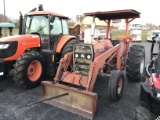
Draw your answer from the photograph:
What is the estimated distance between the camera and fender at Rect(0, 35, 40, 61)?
17.7 feet

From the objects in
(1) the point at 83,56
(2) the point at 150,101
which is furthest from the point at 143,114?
(1) the point at 83,56

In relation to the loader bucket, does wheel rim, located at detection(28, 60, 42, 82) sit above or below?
above

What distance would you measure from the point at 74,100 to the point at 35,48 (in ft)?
8.56

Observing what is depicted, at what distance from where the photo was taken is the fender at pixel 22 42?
17.7 ft

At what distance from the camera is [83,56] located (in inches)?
188

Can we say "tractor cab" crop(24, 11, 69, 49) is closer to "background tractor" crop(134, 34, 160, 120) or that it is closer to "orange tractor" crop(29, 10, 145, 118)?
"orange tractor" crop(29, 10, 145, 118)

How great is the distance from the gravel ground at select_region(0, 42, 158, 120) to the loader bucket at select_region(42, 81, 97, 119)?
0.11m

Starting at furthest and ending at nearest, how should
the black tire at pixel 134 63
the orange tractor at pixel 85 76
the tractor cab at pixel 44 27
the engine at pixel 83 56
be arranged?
1. the tractor cab at pixel 44 27
2. the black tire at pixel 134 63
3. the engine at pixel 83 56
4. the orange tractor at pixel 85 76

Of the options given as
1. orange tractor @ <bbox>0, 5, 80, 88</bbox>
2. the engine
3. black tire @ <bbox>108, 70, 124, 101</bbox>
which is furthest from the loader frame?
orange tractor @ <bbox>0, 5, 80, 88</bbox>

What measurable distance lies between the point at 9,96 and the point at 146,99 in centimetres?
342

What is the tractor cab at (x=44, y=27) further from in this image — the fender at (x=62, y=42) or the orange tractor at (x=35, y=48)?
the fender at (x=62, y=42)

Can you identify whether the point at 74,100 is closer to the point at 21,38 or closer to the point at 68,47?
the point at 68,47

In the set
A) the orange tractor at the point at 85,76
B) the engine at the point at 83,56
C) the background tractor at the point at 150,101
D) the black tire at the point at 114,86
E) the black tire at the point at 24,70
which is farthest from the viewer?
the black tire at the point at 24,70

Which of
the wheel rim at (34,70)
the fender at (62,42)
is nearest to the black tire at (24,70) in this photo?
the wheel rim at (34,70)
